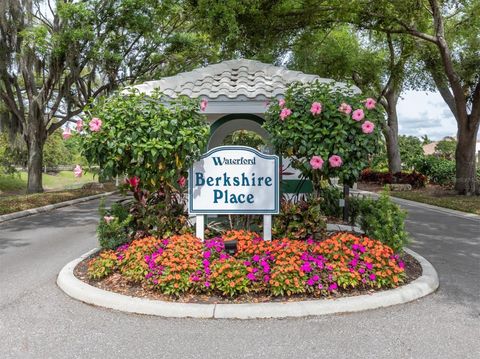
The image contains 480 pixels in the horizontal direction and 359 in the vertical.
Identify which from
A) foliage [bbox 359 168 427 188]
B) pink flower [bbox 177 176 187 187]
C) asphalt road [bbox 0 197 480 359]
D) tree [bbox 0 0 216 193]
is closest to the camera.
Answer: asphalt road [bbox 0 197 480 359]

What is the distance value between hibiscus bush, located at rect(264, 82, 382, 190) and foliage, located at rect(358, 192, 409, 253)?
0.61 m

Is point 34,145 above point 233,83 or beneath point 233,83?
beneath

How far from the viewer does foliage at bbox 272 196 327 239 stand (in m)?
6.02

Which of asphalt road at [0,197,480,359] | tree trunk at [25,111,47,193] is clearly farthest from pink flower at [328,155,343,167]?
tree trunk at [25,111,47,193]

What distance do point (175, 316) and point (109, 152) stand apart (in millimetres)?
2469

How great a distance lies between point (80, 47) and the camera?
15.6m

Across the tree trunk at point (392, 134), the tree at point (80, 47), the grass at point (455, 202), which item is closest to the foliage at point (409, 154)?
the tree trunk at point (392, 134)

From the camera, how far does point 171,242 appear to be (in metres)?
5.18

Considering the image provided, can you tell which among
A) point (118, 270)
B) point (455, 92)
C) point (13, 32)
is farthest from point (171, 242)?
point (13, 32)

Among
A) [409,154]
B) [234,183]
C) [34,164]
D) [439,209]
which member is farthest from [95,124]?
[409,154]

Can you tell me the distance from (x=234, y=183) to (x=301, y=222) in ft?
4.17

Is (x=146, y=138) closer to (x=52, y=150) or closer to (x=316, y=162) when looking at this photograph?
(x=316, y=162)

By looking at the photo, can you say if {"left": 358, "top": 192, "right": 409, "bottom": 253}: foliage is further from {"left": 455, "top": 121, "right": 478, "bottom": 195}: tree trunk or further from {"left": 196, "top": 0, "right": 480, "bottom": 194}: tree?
{"left": 455, "top": 121, "right": 478, "bottom": 195}: tree trunk

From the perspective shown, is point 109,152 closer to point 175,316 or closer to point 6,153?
point 175,316
